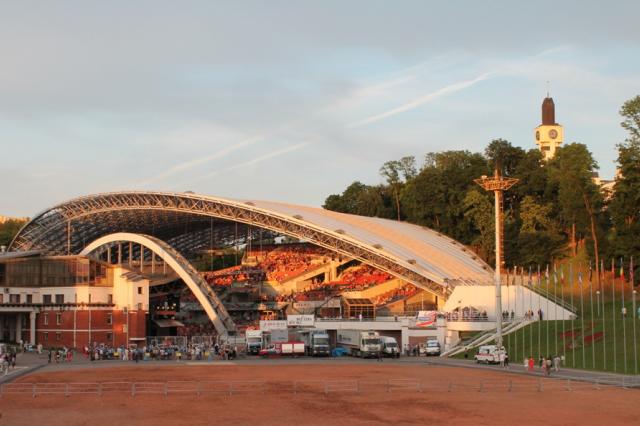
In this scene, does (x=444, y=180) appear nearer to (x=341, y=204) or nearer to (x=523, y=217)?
(x=523, y=217)

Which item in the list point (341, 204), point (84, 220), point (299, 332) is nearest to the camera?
point (299, 332)

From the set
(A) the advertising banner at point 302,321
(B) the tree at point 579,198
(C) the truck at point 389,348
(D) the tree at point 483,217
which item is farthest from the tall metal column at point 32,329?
(B) the tree at point 579,198

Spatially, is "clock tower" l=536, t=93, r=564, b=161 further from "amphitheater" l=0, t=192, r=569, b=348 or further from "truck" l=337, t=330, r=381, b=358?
"truck" l=337, t=330, r=381, b=358

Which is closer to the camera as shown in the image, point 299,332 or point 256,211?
point 299,332

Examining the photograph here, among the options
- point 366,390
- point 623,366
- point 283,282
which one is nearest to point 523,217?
point 283,282

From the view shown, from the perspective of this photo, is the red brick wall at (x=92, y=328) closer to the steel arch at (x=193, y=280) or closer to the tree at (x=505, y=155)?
the steel arch at (x=193, y=280)

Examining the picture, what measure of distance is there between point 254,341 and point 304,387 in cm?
3562

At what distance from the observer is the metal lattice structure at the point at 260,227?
92188mm

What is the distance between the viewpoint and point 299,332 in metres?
81.6

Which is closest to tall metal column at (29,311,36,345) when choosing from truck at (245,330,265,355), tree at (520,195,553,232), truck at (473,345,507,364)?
truck at (245,330,265,355)

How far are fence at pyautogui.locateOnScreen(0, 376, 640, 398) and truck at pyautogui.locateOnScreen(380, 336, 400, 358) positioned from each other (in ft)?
79.1

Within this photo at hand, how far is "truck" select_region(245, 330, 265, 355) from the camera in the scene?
80750mm

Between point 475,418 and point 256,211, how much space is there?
211 ft

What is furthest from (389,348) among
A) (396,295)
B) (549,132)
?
(549,132)
